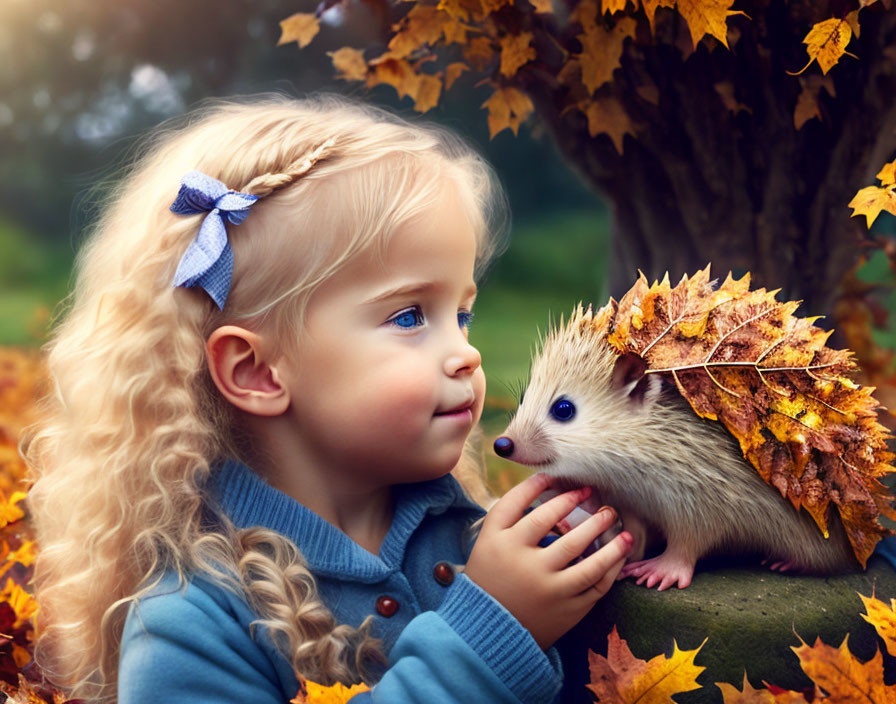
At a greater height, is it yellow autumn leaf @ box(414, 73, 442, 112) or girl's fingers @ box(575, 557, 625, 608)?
yellow autumn leaf @ box(414, 73, 442, 112)

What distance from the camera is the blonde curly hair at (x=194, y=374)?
153 cm

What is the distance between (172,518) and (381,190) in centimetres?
71

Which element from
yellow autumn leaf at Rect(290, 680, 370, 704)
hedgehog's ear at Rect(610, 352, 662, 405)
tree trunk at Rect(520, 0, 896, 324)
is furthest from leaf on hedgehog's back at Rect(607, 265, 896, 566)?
tree trunk at Rect(520, 0, 896, 324)

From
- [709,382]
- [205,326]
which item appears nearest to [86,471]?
[205,326]

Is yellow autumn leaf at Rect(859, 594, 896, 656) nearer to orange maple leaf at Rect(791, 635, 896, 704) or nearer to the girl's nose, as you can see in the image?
orange maple leaf at Rect(791, 635, 896, 704)

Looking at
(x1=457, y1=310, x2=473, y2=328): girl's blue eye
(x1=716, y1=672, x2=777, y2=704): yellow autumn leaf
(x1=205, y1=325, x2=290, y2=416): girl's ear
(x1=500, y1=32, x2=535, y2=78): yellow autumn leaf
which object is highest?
(x1=500, y1=32, x2=535, y2=78): yellow autumn leaf

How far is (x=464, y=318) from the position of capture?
1.80m

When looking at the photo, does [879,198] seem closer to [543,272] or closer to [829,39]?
[829,39]

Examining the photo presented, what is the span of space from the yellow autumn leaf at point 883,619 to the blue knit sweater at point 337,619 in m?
0.53

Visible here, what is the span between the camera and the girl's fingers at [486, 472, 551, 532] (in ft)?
5.06

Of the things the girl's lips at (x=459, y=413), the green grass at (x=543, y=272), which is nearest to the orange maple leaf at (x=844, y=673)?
the girl's lips at (x=459, y=413)

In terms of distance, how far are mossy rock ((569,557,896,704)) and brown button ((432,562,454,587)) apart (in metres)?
0.32

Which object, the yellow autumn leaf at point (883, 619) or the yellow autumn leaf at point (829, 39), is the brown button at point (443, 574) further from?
the yellow autumn leaf at point (829, 39)

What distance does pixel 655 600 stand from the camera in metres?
1.45
